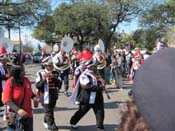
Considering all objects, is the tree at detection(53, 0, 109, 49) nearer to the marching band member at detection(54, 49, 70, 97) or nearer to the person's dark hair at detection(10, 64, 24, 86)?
the marching band member at detection(54, 49, 70, 97)

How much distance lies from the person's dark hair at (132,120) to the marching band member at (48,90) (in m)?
7.58

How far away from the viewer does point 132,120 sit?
1780 mm

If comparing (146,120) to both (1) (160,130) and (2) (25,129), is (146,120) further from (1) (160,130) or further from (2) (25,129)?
(2) (25,129)

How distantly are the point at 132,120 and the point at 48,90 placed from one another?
7709mm

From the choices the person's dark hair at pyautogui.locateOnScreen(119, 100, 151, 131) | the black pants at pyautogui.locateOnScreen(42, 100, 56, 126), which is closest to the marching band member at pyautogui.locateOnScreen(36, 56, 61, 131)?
the black pants at pyautogui.locateOnScreen(42, 100, 56, 126)

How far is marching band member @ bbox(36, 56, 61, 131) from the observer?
30.8 ft

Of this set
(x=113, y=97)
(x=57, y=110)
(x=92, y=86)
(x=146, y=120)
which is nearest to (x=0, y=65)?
(x=57, y=110)

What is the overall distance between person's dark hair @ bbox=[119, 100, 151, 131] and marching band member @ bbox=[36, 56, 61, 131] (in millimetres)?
7575

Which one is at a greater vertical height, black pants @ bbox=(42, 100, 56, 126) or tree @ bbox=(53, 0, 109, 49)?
tree @ bbox=(53, 0, 109, 49)

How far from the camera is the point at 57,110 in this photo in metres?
12.8

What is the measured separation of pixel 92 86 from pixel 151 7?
4094 cm

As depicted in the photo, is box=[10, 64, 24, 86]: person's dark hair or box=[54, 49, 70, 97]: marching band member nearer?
box=[10, 64, 24, 86]: person's dark hair

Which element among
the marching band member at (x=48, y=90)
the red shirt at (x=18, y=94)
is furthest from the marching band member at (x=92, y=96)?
the red shirt at (x=18, y=94)

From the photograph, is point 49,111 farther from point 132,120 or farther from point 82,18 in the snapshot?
point 82,18
